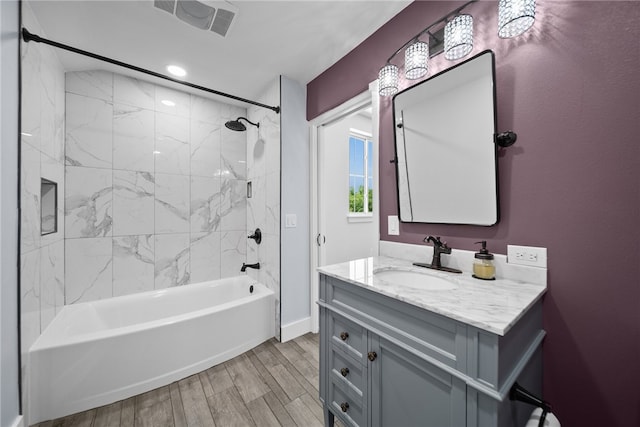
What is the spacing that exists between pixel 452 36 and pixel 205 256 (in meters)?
2.84

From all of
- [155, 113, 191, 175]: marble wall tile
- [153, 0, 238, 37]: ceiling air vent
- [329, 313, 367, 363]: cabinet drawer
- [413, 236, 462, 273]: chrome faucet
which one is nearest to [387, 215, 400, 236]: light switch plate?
[413, 236, 462, 273]: chrome faucet

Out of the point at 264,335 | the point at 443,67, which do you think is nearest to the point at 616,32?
the point at 443,67

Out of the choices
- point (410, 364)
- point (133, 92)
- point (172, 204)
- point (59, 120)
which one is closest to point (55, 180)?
point (59, 120)

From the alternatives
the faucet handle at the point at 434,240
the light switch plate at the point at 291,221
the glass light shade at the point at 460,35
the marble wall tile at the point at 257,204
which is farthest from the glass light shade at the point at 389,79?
the marble wall tile at the point at 257,204

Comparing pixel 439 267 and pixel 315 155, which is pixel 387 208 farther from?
pixel 315 155

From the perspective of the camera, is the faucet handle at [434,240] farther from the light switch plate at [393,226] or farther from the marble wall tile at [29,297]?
the marble wall tile at [29,297]

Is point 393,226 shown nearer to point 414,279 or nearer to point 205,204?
point 414,279

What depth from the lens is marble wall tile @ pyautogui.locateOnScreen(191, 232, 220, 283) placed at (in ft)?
8.62

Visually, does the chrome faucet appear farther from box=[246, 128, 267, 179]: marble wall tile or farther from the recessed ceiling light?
the recessed ceiling light

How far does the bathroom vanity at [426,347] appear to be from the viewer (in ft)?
2.28

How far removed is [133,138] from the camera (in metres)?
2.29

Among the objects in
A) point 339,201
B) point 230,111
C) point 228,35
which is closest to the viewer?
point 228,35

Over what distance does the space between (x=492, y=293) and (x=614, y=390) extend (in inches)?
21.0

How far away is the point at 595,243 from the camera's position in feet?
2.92
